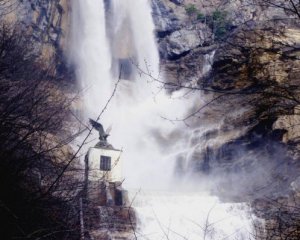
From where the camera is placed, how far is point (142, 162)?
36.8 meters

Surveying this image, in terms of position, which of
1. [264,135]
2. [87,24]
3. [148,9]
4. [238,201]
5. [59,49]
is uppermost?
[148,9]

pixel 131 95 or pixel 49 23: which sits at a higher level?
pixel 49 23

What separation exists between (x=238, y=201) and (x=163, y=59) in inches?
1018

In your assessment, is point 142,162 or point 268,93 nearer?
point 268,93

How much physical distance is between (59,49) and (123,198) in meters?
24.4

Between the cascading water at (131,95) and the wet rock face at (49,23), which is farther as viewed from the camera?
the wet rock face at (49,23)

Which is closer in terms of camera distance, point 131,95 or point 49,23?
point 49,23

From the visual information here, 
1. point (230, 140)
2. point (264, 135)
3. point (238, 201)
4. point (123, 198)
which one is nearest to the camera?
point (123, 198)

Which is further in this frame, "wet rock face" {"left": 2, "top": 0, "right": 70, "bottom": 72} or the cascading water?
"wet rock face" {"left": 2, "top": 0, "right": 70, "bottom": 72}

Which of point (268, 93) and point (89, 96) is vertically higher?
point (89, 96)

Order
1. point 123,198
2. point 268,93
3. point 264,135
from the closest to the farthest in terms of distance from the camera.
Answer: point 268,93
point 123,198
point 264,135

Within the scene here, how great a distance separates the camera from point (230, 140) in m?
32.2

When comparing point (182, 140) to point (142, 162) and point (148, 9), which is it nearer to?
point (142, 162)

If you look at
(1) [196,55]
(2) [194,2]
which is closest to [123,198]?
(1) [196,55]
